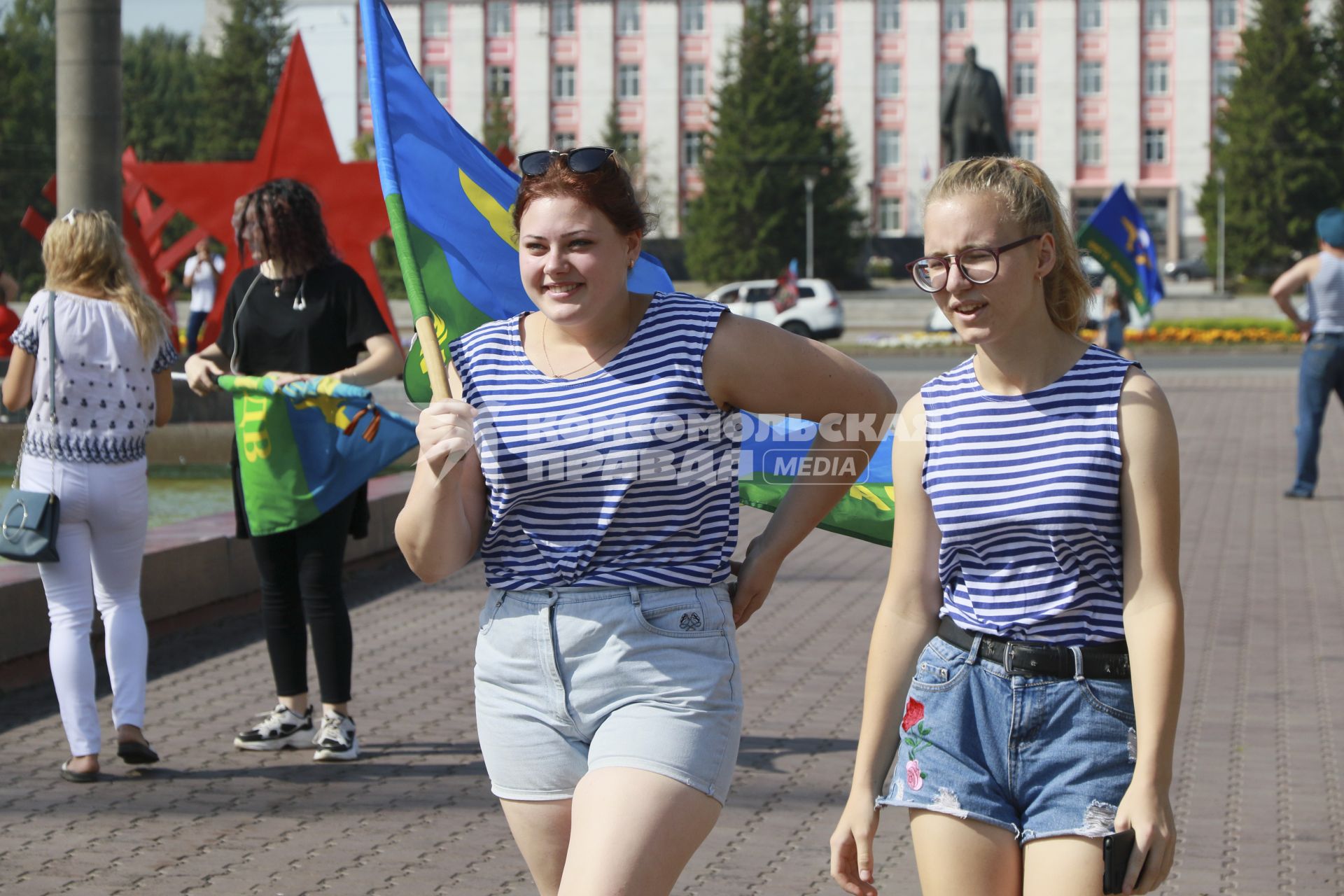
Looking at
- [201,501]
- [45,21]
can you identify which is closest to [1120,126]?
[45,21]

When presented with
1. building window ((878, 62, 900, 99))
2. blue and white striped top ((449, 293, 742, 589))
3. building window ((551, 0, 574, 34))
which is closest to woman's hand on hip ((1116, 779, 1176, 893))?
blue and white striped top ((449, 293, 742, 589))

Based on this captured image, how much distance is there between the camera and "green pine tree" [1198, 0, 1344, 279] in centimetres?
7462

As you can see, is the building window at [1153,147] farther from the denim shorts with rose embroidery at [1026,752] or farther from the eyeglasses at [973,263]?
the denim shorts with rose embroidery at [1026,752]

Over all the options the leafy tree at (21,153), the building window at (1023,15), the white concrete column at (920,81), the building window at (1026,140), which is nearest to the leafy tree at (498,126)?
the leafy tree at (21,153)

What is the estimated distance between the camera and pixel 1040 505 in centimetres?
261

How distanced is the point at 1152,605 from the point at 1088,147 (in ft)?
294

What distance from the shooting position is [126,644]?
Answer: 5.52 meters

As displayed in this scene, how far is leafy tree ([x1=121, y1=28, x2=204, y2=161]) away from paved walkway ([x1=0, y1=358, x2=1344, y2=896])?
78.1m

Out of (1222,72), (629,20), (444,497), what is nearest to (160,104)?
(629,20)

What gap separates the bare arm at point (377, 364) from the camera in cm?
551

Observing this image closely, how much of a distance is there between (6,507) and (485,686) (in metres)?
2.99

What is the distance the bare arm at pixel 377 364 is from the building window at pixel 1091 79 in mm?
87055

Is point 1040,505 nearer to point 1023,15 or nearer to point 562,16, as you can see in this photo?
point 1023,15

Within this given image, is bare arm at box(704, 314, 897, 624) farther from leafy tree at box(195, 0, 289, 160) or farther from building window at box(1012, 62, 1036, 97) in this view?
building window at box(1012, 62, 1036, 97)
